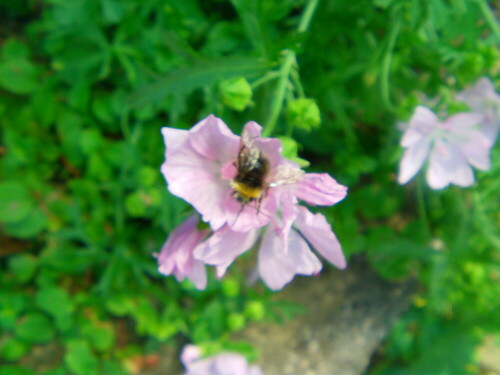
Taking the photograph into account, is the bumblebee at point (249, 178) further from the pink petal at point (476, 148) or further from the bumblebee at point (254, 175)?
the pink petal at point (476, 148)

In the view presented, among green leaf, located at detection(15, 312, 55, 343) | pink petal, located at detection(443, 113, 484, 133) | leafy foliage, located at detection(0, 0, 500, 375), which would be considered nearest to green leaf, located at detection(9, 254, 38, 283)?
leafy foliage, located at detection(0, 0, 500, 375)

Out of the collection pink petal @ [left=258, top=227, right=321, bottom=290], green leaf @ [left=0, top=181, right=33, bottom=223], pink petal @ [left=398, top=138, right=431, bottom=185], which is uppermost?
pink petal @ [left=258, top=227, right=321, bottom=290]

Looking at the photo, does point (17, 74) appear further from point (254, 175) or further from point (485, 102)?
point (485, 102)

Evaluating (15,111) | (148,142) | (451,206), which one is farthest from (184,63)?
(451,206)

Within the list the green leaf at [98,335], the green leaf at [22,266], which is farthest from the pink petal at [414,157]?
the green leaf at [22,266]

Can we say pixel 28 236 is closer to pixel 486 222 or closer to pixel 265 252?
pixel 265 252

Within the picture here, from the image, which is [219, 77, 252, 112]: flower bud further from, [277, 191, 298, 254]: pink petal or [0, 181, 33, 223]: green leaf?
[0, 181, 33, 223]: green leaf
